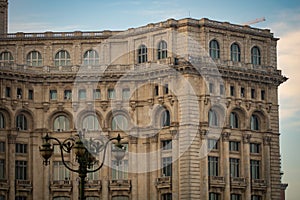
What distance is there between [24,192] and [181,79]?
2433 cm

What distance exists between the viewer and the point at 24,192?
128500 mm

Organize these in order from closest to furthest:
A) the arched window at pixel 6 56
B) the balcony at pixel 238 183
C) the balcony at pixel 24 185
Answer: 1. the balcony at pixel 238 183
2. the balcony at pixel 24 185
3. the arched window at pixel 6 56

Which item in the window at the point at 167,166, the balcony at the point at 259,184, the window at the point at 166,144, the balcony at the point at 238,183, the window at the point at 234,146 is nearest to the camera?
the window at the point at 167,166

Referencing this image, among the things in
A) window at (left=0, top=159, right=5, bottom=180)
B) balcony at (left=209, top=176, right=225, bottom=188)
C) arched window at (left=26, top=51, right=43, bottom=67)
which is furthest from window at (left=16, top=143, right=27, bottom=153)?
balcony at (left=209, top=176, right=225, bottom=188)

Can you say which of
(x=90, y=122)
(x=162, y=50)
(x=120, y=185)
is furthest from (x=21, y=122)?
(x=162, y=50)

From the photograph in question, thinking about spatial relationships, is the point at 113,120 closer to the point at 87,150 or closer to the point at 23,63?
the point at 23,63

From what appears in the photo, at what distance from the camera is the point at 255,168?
429 feet

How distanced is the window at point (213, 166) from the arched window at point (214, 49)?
12599mm

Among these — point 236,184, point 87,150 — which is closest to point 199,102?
point 236,184

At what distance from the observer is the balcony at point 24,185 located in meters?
128

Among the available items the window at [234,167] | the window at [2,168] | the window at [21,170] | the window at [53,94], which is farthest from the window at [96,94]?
the window at [234,167]

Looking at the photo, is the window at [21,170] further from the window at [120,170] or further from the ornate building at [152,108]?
the window at [120,170]

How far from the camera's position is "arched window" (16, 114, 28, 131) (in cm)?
12988

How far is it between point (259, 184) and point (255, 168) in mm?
2187
